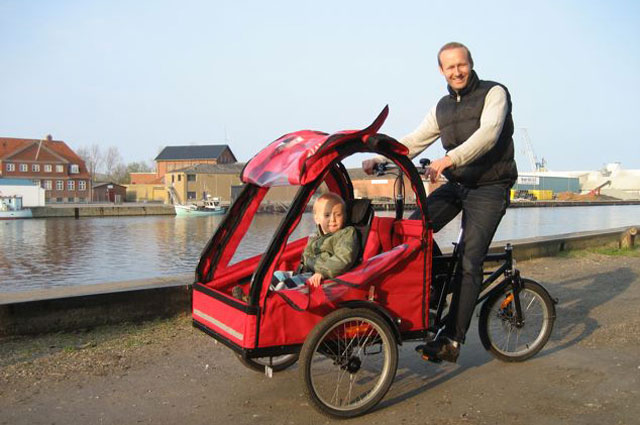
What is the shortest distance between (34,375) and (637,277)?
8394 millimetres

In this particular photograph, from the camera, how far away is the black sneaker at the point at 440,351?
4.18 meters

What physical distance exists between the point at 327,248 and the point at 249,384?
1111 millimetres

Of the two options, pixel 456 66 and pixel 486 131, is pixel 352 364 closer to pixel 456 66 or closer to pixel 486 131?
pixel 486 131

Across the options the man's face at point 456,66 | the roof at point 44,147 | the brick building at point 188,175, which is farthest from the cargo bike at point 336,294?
the roof at point 44,147

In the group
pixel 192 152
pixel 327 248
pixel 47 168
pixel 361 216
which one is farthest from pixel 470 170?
pixel 192 152

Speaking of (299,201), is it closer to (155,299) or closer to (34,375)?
(34,375)

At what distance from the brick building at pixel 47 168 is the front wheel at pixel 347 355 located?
91415 millimetres

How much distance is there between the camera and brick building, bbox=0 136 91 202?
88.0 metres

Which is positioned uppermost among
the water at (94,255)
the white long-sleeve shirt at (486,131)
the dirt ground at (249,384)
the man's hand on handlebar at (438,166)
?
the white long-sleeve shirt at (486,131)

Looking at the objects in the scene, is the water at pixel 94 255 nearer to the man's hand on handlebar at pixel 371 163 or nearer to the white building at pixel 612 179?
the man's hand on handlebar at pixel 371 163

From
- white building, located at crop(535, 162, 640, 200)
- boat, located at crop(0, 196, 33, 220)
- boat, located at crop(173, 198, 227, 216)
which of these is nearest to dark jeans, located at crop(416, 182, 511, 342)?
boat, located at crop(0, 196, 33, 220)

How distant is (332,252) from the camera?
4.02m

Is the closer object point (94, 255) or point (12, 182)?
point (94, 255)

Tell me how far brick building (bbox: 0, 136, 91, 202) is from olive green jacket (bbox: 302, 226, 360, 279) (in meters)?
91.0
